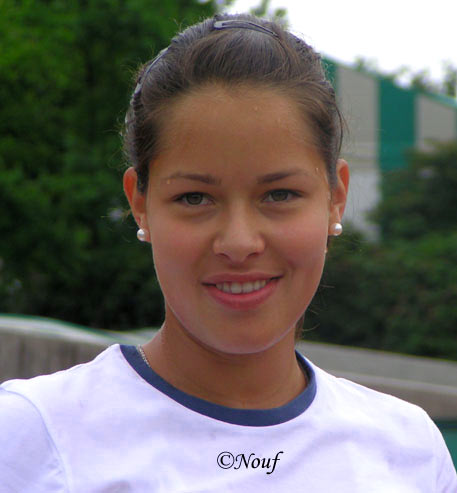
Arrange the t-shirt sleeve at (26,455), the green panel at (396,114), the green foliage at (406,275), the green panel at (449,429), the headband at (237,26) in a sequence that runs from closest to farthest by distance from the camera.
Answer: the t-shirt sleeve at (26,455), the headband at (237,26), the green panel at (449,429), the green foliage at (406,275), the green panel at (396,114)

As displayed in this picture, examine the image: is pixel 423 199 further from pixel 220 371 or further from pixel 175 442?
pixel 175 442

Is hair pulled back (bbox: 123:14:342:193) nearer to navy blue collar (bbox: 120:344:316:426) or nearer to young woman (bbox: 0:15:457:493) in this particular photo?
young woman (bbox: 0:15:457:493)

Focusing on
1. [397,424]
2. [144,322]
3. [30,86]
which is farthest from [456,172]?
[397,424]

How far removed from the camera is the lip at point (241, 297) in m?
1.63

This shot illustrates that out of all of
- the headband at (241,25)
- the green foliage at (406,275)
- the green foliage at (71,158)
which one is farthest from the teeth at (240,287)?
the green foliage at (406,275)

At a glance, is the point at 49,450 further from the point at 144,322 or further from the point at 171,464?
the point at 144,322

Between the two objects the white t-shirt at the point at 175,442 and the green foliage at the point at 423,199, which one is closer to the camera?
the white t-shirt at the point at 175,442

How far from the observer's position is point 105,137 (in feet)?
38.1

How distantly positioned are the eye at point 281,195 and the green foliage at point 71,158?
7.10m

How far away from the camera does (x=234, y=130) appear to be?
62.7 inches

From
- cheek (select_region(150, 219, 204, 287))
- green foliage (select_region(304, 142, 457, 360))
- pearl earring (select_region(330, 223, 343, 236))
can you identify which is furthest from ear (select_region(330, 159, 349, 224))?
green foliage (select_region(304, 142, 457, 360))

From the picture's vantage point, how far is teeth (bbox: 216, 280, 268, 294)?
5.34ft

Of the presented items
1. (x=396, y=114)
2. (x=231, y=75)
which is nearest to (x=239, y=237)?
(x=231, y=75)

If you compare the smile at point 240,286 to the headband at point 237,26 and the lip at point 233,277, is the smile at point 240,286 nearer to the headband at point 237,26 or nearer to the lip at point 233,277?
the lip at point 233,277
